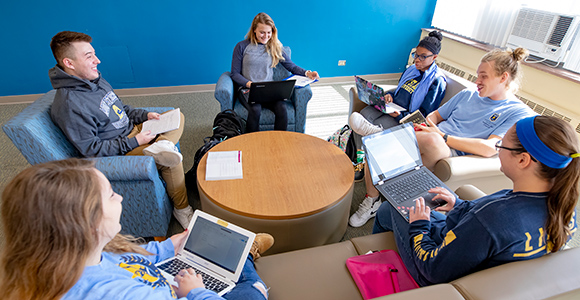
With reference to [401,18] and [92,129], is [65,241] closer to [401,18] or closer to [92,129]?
[92,129]

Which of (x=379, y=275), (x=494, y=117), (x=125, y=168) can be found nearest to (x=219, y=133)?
(x=125, y=168)

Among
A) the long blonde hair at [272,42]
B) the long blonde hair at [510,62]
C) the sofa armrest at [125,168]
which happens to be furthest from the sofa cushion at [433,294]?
the long blonde hair at [272,42]

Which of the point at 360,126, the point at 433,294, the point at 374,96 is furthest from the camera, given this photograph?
the point at 374,96

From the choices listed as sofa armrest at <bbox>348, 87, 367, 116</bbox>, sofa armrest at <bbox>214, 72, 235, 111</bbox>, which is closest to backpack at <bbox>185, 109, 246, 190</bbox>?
sofa armrest at <bbox>214, 72, 235, 111</bbox>

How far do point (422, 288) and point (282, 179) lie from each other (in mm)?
976

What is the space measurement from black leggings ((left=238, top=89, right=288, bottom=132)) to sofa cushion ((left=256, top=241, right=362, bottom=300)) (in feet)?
5.01

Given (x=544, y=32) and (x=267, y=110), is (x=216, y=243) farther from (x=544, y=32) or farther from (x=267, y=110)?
(x=544, y=32)

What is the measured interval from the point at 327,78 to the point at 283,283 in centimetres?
359

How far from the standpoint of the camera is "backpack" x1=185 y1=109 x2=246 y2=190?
7.25 ft

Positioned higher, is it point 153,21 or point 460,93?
point 153,21

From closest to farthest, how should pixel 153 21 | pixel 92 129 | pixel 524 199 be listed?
pixel 524 199, pixel 92 129, pixel 153 21

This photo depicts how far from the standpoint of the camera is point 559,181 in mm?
930

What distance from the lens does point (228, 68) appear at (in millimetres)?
3990

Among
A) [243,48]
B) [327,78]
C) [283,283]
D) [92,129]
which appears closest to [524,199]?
[283,283]
